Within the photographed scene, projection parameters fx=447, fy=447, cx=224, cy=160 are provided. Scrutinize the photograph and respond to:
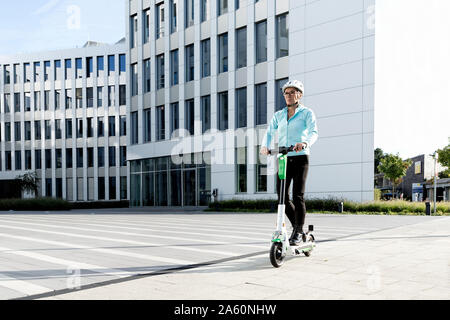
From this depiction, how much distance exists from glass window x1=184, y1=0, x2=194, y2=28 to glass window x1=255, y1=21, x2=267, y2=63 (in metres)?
5.61

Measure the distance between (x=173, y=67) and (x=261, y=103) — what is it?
8.18m

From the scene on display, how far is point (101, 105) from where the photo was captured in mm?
47469

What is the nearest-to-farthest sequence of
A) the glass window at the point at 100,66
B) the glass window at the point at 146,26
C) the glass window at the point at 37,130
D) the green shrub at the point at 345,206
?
the green shrub at the point at 345,206, the glass window at the point at 146,26, the glass window at the point at 100,66, the glass window at the point at 37,130

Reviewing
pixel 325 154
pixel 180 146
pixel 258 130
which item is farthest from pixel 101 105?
pixel 325 154

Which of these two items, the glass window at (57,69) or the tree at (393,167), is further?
the tree at (393,167)

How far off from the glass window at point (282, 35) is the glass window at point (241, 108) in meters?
2.96

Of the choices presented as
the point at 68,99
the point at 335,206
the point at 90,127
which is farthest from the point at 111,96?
the point at 335,206

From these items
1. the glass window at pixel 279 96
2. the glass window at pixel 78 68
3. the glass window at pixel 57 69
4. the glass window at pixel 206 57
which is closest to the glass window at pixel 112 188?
the glass window at pixel 78 68

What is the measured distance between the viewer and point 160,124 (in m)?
29.5

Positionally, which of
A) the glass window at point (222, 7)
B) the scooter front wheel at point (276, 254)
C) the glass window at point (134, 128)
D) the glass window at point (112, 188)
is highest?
the glass window at point (222, 7)

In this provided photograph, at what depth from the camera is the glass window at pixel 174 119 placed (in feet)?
92.1

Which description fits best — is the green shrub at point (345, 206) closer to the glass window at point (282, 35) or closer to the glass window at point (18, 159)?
the glass window at point (282, 35)

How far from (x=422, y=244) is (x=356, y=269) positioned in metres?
2.68

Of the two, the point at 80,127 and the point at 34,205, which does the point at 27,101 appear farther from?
the point at 34,205
